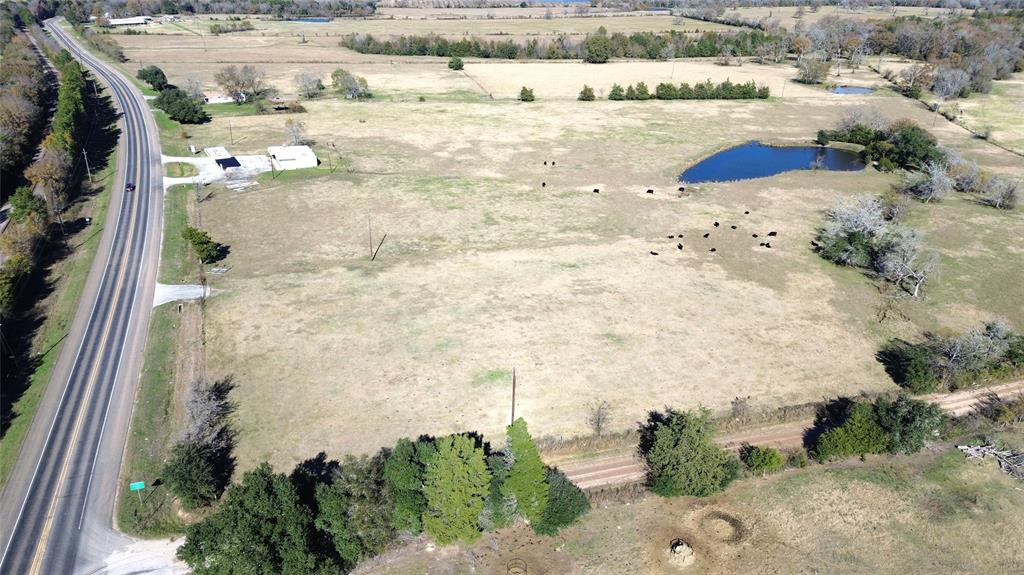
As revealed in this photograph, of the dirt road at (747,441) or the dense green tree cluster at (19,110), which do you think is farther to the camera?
the dense green tree cluster at (19,110)

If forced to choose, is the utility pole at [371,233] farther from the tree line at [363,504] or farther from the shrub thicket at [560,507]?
the shrub thicket at [560,507]

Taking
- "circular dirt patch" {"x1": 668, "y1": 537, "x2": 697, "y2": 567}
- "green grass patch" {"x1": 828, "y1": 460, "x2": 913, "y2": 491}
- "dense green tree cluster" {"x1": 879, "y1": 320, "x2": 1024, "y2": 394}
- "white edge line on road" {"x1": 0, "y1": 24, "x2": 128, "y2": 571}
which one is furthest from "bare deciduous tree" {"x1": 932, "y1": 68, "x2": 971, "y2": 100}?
"white edge line on road" {"x1": 0, "y1": 24, "x2": 128, "y2": 571}

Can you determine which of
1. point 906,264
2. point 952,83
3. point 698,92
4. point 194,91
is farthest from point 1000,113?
point 194,91

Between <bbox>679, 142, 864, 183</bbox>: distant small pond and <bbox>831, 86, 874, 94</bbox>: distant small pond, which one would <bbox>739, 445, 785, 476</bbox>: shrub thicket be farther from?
<bbox>831, 86, 874, 94</bbox>: distant small pond

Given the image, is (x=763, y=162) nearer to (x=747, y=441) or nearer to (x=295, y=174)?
(x=747, y=441)

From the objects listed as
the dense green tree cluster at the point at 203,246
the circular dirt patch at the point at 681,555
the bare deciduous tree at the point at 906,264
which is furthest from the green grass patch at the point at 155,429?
the bare deciduous tree at the point at 906,264

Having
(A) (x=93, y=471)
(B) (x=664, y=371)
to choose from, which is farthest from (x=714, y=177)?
(A) (x=93, y=471)

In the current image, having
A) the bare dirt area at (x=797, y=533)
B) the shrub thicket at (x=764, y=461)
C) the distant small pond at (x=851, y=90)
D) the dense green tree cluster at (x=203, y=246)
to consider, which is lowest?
the bare dirt area at (x=797, y=533)
